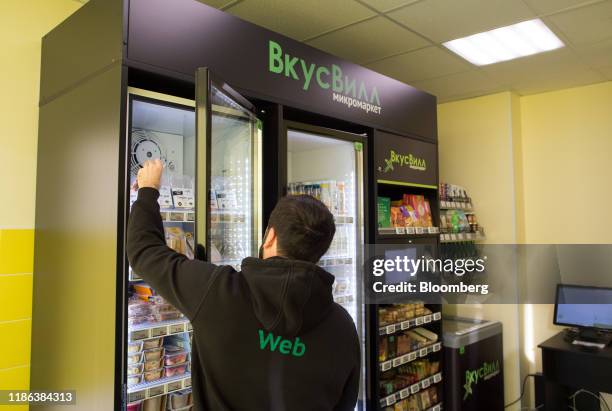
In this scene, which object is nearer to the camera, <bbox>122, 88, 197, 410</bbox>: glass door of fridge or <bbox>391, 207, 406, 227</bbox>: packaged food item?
<bbox>122, 88, 197, 410</bbox>: glass door of fridge

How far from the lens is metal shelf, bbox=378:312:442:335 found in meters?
3.16

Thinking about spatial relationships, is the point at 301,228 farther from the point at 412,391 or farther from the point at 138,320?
the point at 412,391

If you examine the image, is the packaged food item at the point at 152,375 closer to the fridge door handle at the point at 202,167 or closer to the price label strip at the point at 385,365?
the fridge door handle at the point at 202,167

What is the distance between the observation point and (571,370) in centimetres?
390

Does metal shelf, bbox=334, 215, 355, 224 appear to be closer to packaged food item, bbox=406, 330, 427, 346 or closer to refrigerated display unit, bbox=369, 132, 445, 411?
Result: refrigerated display unit, bbox=369, 132, 445, 411

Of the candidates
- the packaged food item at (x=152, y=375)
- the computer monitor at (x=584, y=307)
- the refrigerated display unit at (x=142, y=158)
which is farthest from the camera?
the computer monitor at (x=584, y=307)

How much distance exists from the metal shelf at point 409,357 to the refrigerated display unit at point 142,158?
4.61 feet

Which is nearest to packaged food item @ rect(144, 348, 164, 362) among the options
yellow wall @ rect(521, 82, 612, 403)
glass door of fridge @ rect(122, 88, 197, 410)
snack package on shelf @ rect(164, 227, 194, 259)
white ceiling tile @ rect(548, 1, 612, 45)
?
glass door of fridge @ rect(122, 88, 197, 410)

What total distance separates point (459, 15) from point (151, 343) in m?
2.72

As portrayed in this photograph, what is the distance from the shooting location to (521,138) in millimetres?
5031

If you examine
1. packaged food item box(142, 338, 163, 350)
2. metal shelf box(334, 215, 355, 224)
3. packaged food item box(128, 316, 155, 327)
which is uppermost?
metal shelf box(334, 215, 355, 224)

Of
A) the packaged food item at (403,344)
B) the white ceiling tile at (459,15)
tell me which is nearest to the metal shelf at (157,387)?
the packaged food item at (403,344)

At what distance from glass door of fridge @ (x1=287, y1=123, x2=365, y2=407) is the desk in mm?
2054

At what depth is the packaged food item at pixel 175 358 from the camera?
2.18 m
